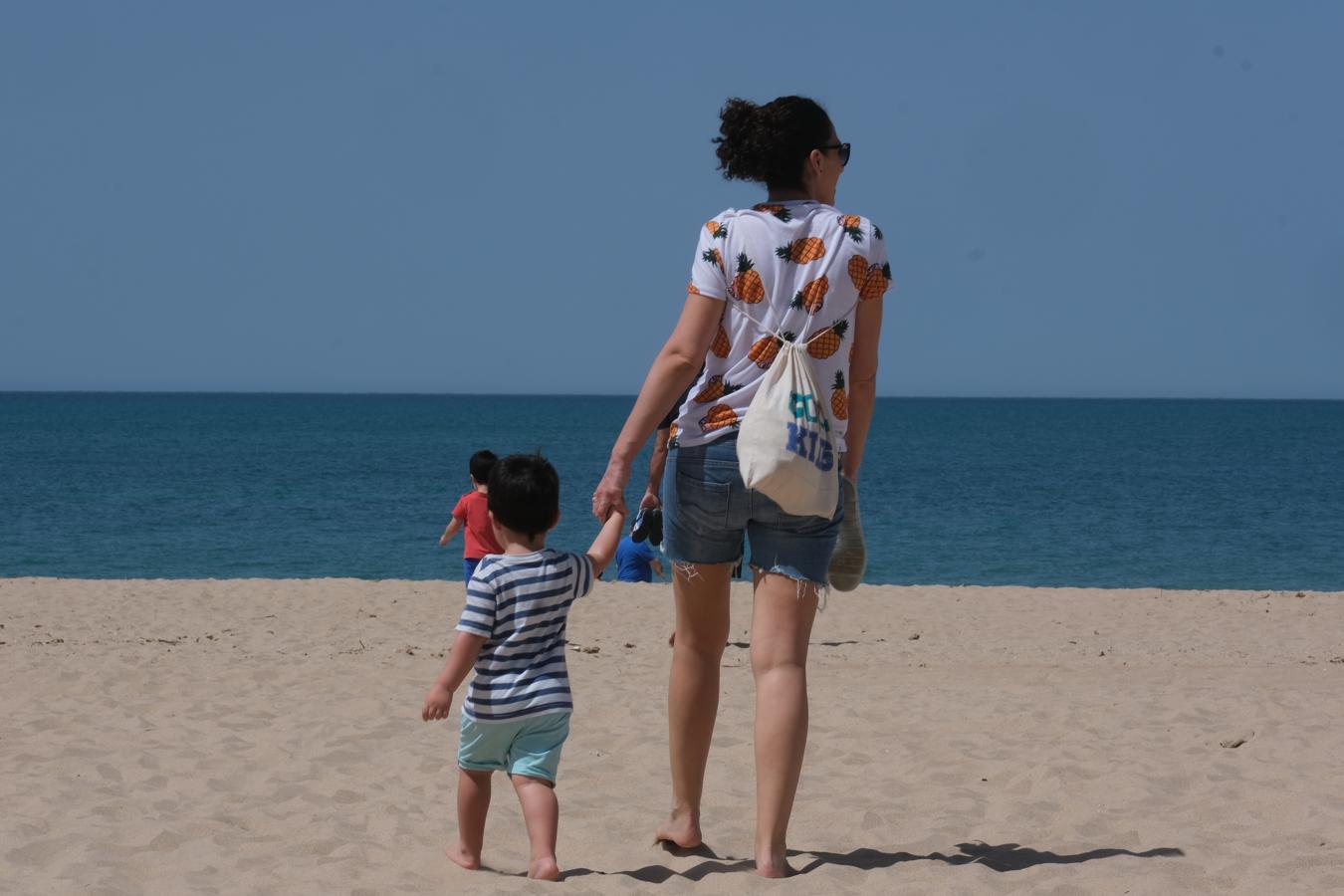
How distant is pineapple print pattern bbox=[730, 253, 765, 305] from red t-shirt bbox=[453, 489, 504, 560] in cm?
497

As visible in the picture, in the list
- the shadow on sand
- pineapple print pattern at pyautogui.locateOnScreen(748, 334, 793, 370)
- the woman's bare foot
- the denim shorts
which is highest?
pineapple print pattern at pyautogui.locateOnScreen(748, 334, 793, 370)

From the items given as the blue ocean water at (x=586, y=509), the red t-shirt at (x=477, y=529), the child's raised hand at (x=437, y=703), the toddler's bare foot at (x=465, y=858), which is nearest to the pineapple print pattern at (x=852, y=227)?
the child's raised hand at (x=437, y=703)

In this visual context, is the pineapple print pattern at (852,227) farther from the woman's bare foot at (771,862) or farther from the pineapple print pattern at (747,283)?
the woman's bare foot at (771,862)

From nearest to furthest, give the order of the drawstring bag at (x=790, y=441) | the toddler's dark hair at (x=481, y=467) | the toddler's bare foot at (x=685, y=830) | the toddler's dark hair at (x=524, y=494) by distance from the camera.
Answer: the drawstring bag at (x=790, y=441)
the toddler's dark hair at (x=524, y=494)
the toddler's bare foot at (x=685, y=830)
the toddler's dark hair at (x=481, y=467)

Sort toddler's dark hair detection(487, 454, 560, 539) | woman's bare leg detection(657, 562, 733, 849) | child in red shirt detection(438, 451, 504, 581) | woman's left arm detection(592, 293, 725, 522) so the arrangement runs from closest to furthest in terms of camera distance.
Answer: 1. woman's left arm detection(592, 293, 725, 522)
2. toddler's dark hair detection(487, 454, 560, 539)
3. woman's bare leg detection(657, 562, 733, 849)
4. child in red shirt detection(438, 451, 504, 581)

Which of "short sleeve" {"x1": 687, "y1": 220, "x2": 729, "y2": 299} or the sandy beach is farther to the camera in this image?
the sandy beach

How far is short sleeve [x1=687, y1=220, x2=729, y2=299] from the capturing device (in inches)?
137

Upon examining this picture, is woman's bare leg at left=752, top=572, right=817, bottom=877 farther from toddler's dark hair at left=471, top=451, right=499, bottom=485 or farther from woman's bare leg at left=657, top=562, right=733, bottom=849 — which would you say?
toddler's dark hair at left=471, top=451, right=499, bottom=485

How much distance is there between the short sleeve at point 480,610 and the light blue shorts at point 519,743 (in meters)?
0.26

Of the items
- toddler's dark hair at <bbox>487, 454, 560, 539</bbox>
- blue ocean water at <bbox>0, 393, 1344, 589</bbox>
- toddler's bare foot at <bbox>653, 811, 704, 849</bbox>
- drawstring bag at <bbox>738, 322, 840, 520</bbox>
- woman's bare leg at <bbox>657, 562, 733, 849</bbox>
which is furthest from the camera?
blue ocean water at <bbox>0, 393, 1344, 589</bbox>

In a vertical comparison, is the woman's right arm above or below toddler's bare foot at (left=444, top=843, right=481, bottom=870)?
above

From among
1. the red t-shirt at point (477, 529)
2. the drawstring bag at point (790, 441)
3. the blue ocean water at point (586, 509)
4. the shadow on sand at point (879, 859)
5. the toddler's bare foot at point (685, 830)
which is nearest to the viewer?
the drawstring bag at point (790, 441)

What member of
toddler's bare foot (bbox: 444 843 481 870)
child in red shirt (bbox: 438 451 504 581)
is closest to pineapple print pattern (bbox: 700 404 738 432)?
toddler's bare foot (bbox: 444 843 481 870)

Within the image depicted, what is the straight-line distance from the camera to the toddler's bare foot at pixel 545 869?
3.62 meters
